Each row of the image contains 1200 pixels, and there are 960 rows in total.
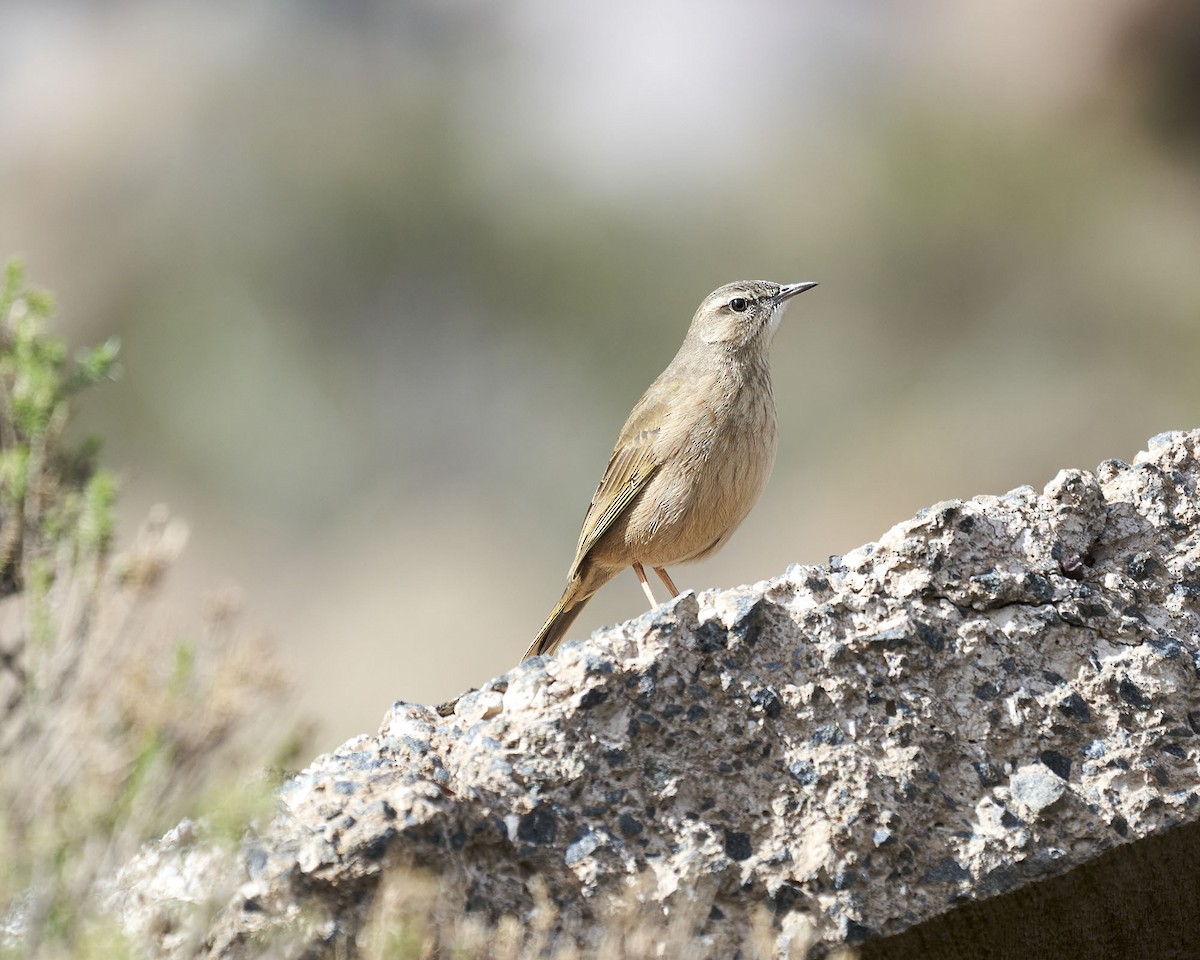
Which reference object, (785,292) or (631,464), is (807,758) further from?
(785,292)

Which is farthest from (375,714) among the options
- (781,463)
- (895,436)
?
(895,436)

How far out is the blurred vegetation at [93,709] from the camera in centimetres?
221

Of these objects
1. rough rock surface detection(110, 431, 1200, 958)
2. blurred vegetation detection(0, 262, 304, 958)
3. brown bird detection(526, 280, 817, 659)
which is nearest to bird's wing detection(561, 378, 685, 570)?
brown bird detection(526, 280, 817, 659)

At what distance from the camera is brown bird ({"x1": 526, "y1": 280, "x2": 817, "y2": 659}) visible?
212 inches

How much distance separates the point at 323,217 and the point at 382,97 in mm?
1911

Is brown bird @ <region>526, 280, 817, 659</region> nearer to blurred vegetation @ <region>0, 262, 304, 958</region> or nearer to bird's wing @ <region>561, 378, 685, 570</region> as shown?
bird's wing @ <region>561, 378, 685, 570</region>

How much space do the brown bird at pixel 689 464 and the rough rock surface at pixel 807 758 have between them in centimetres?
245

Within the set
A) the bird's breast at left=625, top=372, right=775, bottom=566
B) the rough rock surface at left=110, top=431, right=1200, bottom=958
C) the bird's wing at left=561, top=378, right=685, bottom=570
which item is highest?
the bird's wing at left=561, top=378, right=685, bottom=570

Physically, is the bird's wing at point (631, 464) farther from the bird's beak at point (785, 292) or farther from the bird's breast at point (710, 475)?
Result: the bird's beak at point (785, 292)

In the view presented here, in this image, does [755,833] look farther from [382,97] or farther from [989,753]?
[382,97]

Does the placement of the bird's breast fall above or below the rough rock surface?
above

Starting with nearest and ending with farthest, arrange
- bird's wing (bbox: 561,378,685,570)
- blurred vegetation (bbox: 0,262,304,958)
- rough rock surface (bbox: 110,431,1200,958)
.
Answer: blurred vegetation (bbox: 0,262,304,958), rough rock surface (bbox: 110,431,1200,958), bird's wing (bbox: 561,378,685,570)

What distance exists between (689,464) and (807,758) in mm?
2834

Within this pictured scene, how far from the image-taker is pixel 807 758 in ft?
8.63
